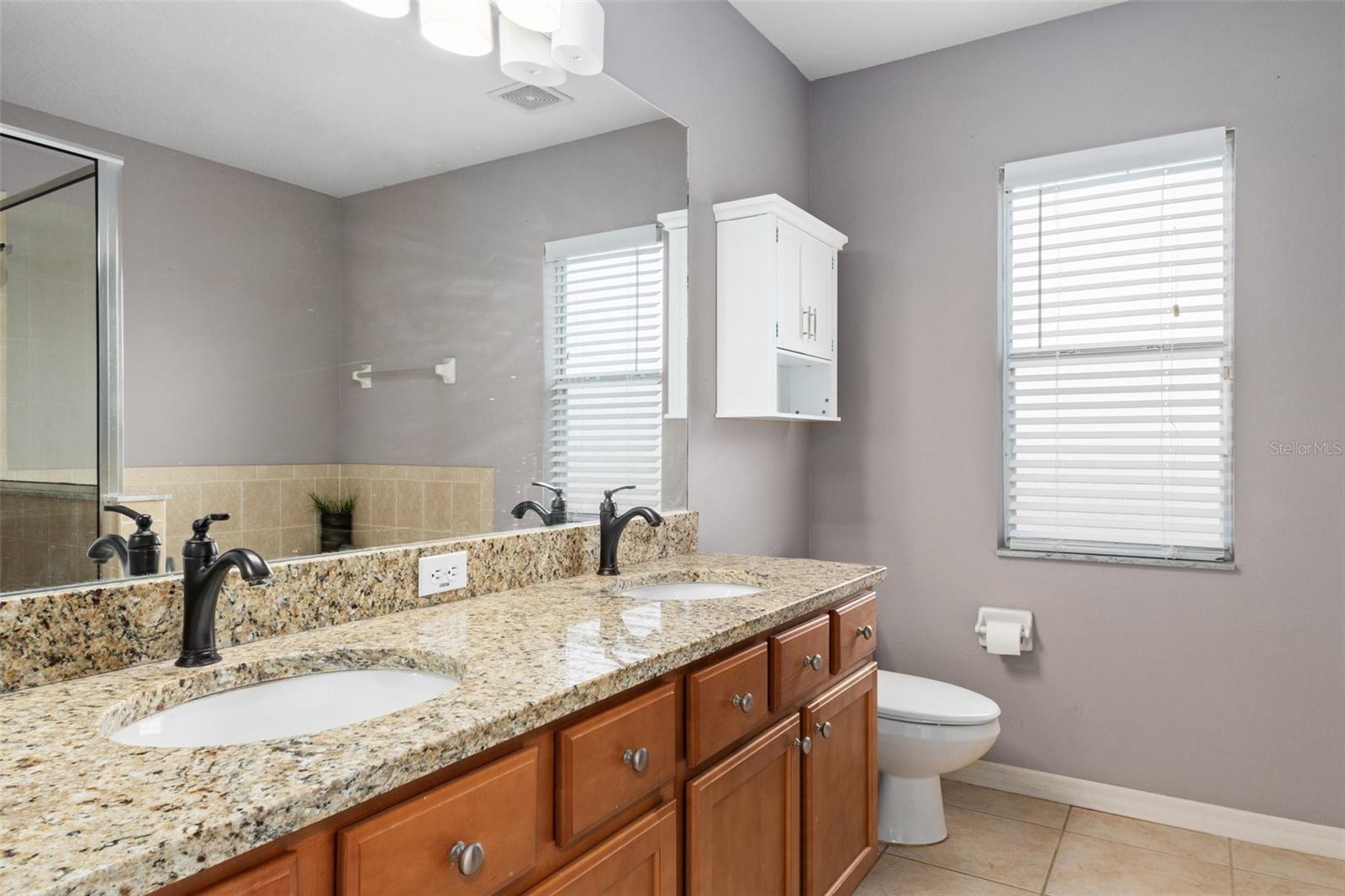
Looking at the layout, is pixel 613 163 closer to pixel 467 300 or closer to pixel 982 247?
pixel 467 300

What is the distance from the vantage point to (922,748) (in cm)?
243

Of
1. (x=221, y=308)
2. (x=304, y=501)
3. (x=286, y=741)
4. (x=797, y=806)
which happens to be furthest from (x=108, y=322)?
(x=797, y=806)

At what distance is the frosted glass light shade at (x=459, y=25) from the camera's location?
1650mm

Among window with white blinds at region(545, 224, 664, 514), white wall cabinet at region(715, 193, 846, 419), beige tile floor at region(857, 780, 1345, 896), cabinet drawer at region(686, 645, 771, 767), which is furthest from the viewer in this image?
white wall cabinet at region(715, 193, 846, 419)

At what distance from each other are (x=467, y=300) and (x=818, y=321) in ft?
4.88

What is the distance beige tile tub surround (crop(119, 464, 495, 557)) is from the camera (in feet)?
4.16

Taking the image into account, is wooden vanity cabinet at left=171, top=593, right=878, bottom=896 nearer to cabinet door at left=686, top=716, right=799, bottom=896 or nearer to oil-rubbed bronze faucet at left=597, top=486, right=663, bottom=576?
cabinet door at left=686, top=716, right=799, bottom=896

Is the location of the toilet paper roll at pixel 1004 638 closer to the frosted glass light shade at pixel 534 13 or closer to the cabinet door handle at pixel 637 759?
the cabinet door handle at pixel 637 759

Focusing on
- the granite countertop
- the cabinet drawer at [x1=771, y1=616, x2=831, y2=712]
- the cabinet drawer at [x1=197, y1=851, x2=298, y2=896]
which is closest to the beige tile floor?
the cabinet drawer at [x1=771, y1=616, x2=831, y2=712]

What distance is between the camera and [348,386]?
153 centimetres

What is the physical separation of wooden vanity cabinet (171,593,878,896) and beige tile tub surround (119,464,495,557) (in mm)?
614

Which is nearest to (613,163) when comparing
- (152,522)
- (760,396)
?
(760,396)

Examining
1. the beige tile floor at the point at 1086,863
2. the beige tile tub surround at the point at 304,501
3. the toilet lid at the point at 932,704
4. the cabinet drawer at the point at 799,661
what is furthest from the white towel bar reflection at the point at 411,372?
the beige tile floor at the point at 1086,863

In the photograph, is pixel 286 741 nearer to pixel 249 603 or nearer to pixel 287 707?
pixel 287 707
